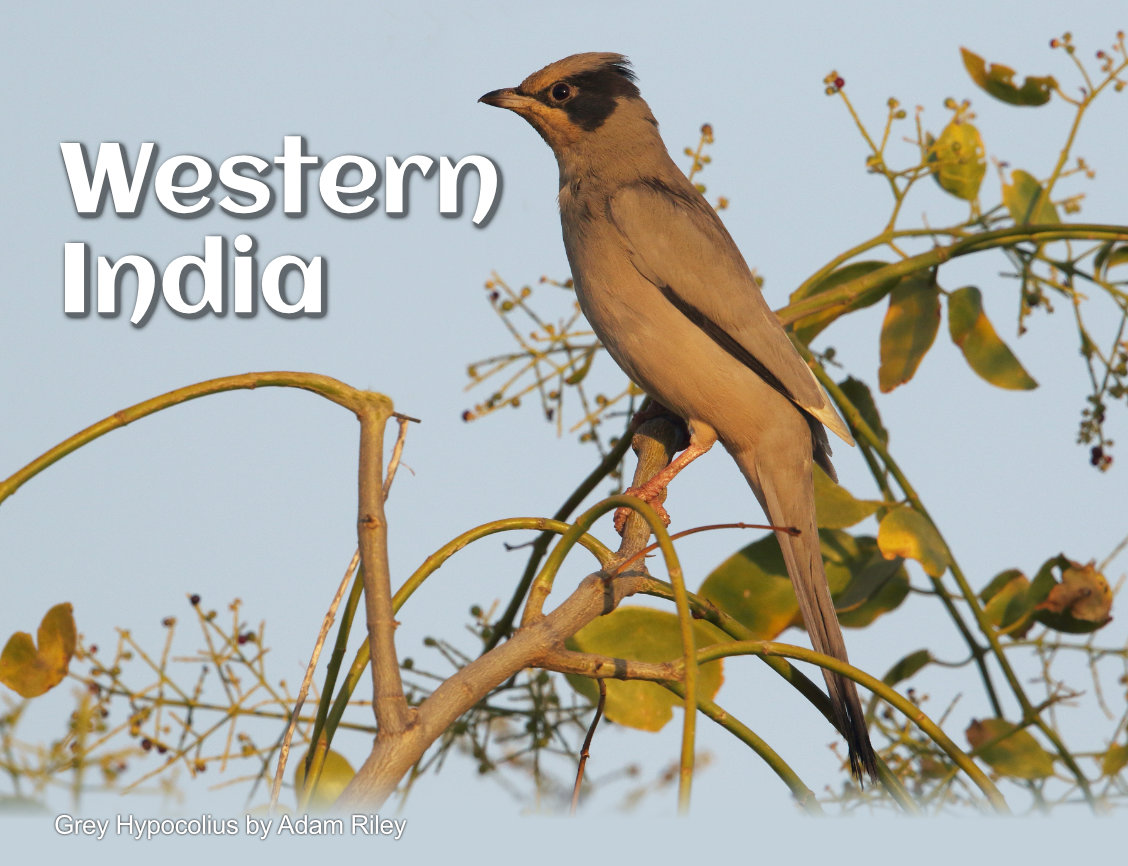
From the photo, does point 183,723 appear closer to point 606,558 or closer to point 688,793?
point 606,558

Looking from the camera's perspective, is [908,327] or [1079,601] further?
[908,327]

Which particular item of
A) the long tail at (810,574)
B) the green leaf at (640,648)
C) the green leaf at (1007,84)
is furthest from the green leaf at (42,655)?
the green leaf at (1007,84)

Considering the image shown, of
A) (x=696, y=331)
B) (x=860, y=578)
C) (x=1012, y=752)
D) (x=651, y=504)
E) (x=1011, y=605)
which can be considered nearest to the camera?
(x=1012, y=752)

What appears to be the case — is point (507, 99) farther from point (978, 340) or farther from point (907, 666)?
point (907, 666)

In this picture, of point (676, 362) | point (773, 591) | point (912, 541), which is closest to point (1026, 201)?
point (676, 362)

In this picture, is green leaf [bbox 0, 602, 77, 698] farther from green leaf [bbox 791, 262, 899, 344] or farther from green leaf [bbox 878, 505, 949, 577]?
green leaf [bbox 791, 262, 899, 344]

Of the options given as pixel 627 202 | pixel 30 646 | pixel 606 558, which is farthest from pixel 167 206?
pixel 606 558

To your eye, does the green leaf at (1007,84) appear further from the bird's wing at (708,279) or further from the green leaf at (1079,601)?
the green leaf at (1079,601)
